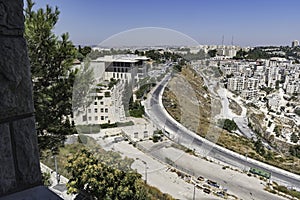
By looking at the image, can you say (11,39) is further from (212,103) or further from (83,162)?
(83,162)

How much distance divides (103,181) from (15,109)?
4.08 meters

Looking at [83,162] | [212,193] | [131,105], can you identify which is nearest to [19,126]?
[131,105]

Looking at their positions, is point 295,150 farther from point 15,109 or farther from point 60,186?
point 15,109

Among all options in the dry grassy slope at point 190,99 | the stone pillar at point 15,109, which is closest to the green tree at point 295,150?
the dry grassy slope at point 190,99

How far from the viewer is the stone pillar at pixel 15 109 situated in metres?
0.47

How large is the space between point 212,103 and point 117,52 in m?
1.37

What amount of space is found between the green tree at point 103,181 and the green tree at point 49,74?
61.3 inches

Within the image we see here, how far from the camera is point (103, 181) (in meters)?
4.32

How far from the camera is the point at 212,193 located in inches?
346

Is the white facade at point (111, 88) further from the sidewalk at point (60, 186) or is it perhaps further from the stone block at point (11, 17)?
the sidewalk at point (60, 186)

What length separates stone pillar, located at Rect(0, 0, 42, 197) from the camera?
0.47m

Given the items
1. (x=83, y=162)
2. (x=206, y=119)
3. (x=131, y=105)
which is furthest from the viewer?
(x=83, y=162)

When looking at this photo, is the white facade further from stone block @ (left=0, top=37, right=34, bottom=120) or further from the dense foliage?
stone block @ (left=0, top=37, right=34, bottom=120)

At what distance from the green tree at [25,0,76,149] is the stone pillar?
6.92 feet
